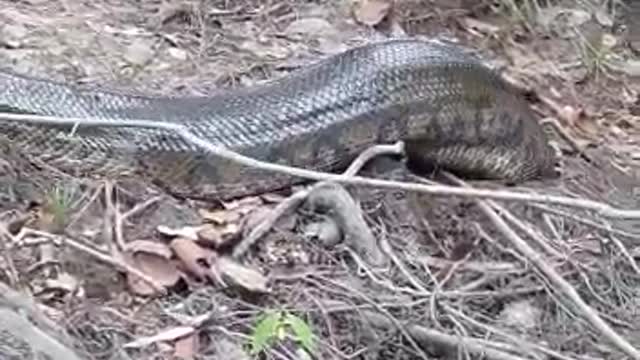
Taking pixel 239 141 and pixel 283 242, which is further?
pixel 239 141

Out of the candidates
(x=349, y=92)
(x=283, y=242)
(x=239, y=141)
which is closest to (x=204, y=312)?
(x=283, y=242)

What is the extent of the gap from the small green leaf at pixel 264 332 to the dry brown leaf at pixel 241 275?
250 millimetres

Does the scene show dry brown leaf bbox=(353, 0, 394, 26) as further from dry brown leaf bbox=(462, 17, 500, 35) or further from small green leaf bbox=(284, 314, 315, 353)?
small green leaf bbox=(284, 314, 315, 353)

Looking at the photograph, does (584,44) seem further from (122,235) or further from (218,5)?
(122,235)

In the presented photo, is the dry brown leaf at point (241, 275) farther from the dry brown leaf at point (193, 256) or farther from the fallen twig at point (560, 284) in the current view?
the fallen twig at point (560, 284)

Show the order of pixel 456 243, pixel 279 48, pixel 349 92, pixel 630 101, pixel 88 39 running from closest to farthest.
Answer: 1. pixel 456 243
2. pixel 349 92
3. pixel 88 39
4. pixel 279 48
5. pixel 630 101

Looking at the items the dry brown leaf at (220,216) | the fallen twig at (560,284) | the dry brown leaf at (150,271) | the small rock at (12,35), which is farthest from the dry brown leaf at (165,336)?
the small rock at (12,35)

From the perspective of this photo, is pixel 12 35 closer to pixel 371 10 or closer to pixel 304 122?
pixel 304 122

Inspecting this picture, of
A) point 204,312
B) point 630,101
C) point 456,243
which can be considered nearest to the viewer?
point 204,312

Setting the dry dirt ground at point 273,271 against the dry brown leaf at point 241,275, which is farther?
the dry brown leaf at point 241,275

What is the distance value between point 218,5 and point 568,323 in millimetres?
2376

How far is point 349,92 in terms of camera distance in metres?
3.89

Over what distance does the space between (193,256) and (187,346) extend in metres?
0.32

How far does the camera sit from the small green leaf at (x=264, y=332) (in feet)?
9.38
